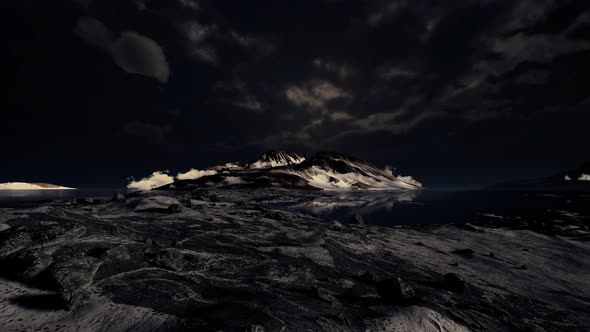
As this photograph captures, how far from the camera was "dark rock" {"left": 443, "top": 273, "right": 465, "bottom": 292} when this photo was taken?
15391mm

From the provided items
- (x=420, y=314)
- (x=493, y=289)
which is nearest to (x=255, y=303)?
(x=420, y=314)

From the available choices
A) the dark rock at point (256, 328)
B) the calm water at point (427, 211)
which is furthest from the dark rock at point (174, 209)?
the calm water at point (427, 211)

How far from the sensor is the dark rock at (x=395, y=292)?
12.4 metres

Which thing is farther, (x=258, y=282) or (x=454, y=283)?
(x=454, y=283)

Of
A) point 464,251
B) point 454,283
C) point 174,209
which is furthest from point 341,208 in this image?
point 454,283

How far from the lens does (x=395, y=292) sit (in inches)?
497

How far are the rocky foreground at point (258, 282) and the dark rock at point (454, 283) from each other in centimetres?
6

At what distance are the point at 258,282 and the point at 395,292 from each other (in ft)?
22.4

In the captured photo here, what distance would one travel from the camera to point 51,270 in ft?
37.2

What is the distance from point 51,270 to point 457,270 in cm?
2450

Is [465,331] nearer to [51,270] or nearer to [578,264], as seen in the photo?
[51,270]

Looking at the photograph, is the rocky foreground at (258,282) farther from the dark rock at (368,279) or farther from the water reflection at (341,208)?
the water reflection at (341,208)

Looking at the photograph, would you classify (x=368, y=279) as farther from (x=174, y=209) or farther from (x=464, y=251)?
(x=174, y=209)

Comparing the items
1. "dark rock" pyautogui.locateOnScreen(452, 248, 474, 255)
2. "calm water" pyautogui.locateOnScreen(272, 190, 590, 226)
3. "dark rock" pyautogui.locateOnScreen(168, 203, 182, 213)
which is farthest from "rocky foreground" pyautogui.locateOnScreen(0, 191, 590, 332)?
"calm water" pyautogui.locateOnScreen(272, 190, 590, 226)
